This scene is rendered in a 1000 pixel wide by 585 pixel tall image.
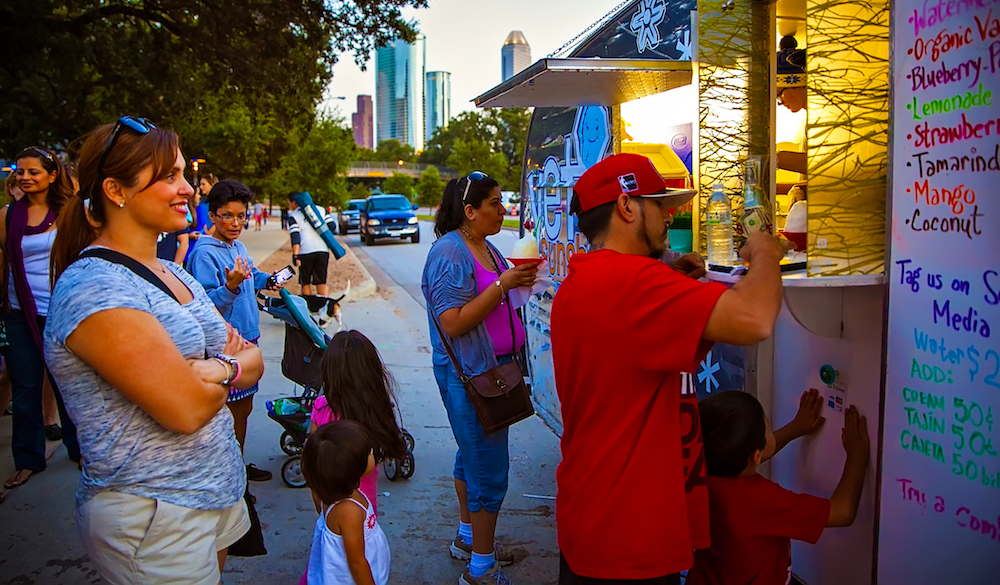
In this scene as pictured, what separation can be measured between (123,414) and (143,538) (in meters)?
0.36

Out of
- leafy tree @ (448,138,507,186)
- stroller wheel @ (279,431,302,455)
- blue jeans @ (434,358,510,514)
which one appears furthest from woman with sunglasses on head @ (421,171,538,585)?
leafy tree @ (448,138,507,186)

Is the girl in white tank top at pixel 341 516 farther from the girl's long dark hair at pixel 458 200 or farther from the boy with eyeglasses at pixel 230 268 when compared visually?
the boy with eyeglasses at pixel 230 268

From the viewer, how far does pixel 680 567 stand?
2.05 metres

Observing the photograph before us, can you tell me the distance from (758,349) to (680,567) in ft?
4.48

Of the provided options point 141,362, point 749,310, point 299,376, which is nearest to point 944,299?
point 749,310

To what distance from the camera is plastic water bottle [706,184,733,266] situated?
3.03 metres

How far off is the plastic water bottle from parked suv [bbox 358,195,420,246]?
2465 centimetres

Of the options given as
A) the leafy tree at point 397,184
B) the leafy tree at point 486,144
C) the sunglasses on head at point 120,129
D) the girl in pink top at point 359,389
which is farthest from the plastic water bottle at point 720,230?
the leafy tree at point 397,184

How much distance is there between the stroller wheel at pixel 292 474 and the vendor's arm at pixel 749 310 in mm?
3707

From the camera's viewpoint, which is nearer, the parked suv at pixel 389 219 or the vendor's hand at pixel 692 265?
the vendor's hand at pixel 692 265

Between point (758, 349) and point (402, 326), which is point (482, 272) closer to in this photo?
point (758, 349)

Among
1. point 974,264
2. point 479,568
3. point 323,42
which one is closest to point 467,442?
point 479,568

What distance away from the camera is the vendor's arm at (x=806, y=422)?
2.81m

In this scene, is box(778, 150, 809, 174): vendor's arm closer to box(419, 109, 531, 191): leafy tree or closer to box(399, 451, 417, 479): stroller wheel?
box(399, 451, 417, 479): stroller wheel
